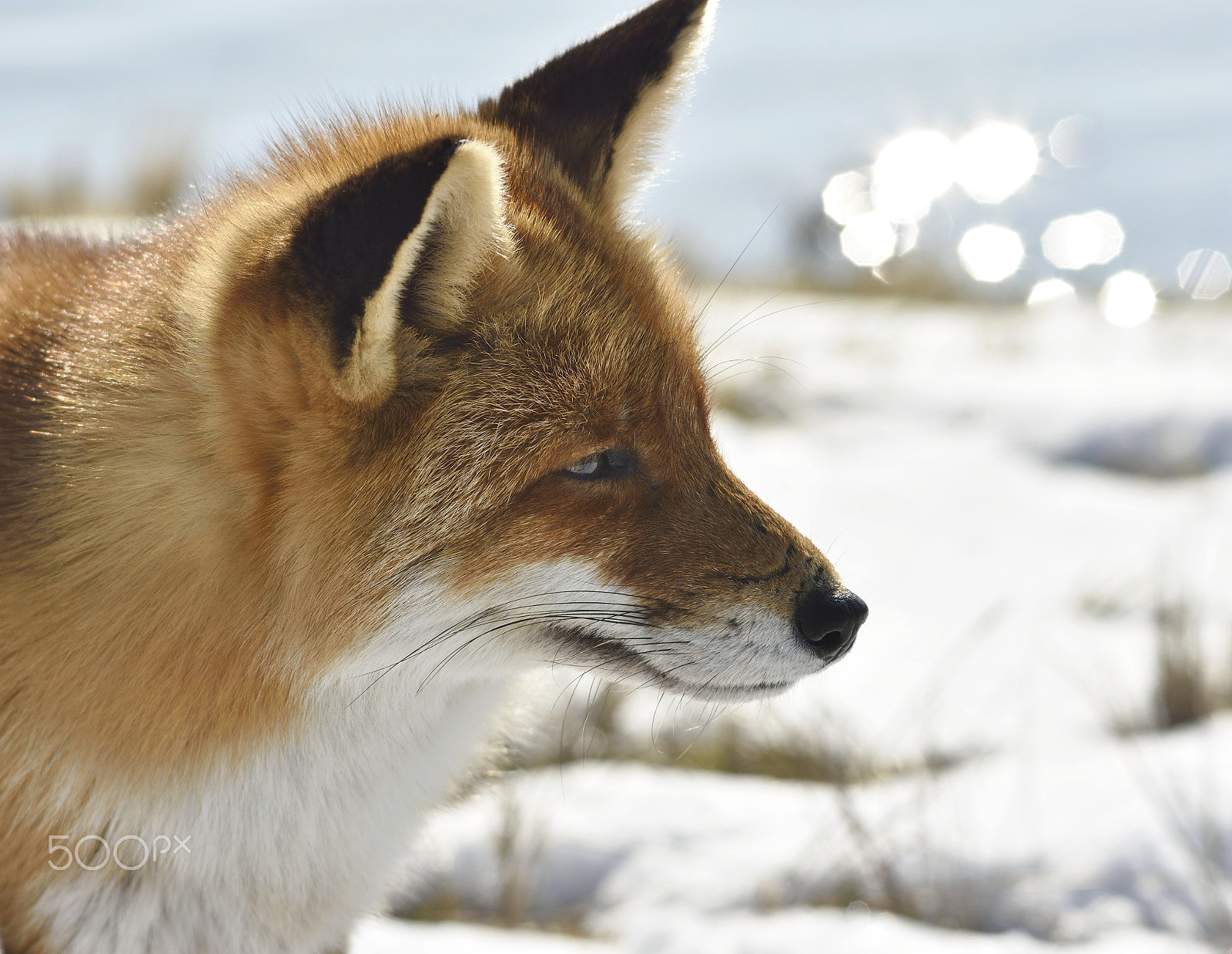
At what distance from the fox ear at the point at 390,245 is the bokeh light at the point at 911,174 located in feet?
69.7

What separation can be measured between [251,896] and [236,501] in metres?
0.86

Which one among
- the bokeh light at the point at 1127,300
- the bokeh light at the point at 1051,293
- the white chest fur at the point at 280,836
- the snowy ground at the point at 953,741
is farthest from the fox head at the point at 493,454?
the bokeh light at the point at 1051,293

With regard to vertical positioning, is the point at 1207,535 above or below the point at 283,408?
below

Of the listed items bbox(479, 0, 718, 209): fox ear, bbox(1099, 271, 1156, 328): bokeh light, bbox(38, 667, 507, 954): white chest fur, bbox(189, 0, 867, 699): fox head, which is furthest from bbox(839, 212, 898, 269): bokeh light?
bbox(38, 667, 507, 954): white chest fur

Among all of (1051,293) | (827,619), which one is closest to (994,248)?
(1051,293)

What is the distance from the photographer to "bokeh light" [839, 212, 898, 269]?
17938 mm

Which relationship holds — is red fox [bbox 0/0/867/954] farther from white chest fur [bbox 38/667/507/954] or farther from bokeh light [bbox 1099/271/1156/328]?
bokeh light [bbox 1099/271/1156/328]

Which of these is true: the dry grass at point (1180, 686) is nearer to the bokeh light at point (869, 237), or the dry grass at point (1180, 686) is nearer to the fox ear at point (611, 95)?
the fox ear at point (611, 95)

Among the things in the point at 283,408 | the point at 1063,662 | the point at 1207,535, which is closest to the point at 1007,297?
the point at 1207,535

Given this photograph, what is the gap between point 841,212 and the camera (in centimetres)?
2170

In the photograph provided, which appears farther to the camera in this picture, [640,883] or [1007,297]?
[1007,297]

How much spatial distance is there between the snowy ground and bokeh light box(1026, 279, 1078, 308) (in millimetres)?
3666

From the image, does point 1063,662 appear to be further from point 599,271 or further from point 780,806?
point 599,271

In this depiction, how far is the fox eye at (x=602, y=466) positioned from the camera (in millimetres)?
2248
